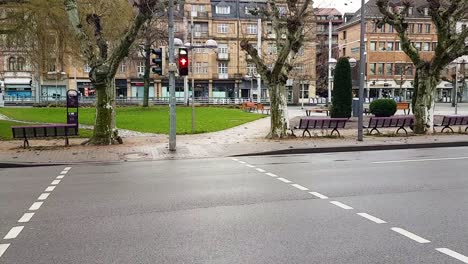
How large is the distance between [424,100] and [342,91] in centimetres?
911

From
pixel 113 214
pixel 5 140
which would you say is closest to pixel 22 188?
pixel 113 214

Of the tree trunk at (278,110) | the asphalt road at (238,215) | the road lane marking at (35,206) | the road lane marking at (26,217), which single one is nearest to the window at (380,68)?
the tree trunk at (278,110)

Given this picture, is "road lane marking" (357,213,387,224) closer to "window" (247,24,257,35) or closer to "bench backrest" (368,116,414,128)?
"bench backrest" (368,116,414,128)

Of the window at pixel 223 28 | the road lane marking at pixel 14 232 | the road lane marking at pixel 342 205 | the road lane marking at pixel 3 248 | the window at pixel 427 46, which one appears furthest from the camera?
the window at pixel 223 28

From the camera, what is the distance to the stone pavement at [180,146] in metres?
16.5

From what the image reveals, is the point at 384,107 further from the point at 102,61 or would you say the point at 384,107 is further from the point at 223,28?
the point at 223,28

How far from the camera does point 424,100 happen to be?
22859mm

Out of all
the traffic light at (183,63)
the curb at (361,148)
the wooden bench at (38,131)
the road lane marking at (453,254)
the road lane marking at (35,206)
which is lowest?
the curb at (361,148)

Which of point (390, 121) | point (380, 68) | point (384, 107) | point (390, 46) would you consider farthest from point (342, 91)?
point (390, 46)

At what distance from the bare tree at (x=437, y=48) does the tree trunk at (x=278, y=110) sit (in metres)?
6.08

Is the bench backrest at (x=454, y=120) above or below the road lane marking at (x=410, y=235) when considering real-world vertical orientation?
above

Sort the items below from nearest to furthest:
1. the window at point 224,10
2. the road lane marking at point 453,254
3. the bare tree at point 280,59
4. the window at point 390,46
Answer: the road lane marking at point 453,254
the bare tree at point 280,59
the window at point 390,46
the window at point 224,10

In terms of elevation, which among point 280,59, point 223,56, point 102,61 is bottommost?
point 102,61

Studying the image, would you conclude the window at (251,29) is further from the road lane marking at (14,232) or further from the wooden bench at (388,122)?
the road lane marking at (14,232)
